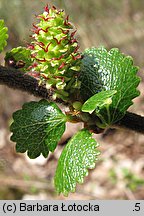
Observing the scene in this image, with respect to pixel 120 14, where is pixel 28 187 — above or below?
below

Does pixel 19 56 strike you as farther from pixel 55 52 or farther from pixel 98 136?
pixel 98 136

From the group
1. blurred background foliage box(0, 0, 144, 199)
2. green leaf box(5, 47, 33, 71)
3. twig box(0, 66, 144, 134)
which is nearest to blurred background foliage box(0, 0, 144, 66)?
blurred background foliage box(0, 0, 144, 199)

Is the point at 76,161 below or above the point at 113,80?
below

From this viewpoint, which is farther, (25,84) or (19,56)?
(19,56)

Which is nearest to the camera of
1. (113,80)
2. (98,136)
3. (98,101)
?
(98,101)

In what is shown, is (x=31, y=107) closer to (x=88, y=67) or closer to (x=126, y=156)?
(x=88, y=67)

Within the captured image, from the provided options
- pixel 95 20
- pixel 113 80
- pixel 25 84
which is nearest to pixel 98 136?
pixel 95 20

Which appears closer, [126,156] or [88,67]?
[88,67]

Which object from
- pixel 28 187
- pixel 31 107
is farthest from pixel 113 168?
pixel 31 107
